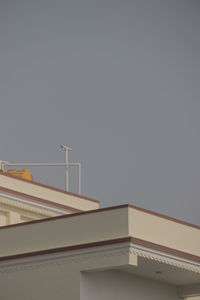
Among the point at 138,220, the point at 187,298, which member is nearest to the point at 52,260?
the point at 138,220

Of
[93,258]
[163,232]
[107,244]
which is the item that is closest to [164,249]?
[163,232]

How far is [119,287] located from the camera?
29734 millimetres

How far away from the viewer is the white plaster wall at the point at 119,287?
28625mm

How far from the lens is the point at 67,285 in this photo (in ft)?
93.9

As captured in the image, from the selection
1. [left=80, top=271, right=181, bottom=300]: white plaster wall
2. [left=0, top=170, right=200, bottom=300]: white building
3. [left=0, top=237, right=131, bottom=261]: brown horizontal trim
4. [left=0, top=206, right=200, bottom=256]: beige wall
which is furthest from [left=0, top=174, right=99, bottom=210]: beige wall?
[left=80, top=271, right=181, bottom=300]: white plaster wall

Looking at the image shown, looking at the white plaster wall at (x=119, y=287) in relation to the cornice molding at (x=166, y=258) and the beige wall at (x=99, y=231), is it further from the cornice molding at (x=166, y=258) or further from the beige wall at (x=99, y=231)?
the cornice molding at (x=166, y=258)

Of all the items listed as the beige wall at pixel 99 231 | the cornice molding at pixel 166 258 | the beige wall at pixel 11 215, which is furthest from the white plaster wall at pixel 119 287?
the beige wall at pixel 11 215

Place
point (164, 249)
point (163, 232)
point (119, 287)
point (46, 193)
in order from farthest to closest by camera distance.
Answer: point (46, 193) → point (163, 232) → point (119, 287) → point (164, 249)

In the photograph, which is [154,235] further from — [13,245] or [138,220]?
[13,245]

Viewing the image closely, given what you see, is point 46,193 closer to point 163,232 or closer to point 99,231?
point 163,232

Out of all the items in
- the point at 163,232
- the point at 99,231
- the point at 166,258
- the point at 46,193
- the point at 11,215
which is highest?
the point at 46,193

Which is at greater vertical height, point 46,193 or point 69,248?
point 46,193

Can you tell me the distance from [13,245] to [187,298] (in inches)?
257

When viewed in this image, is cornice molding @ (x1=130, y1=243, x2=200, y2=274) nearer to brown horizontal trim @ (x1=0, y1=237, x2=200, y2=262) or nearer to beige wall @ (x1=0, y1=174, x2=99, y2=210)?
brown horizontal trim @ (x1=0, y1=237, x2=200, y2=262)
